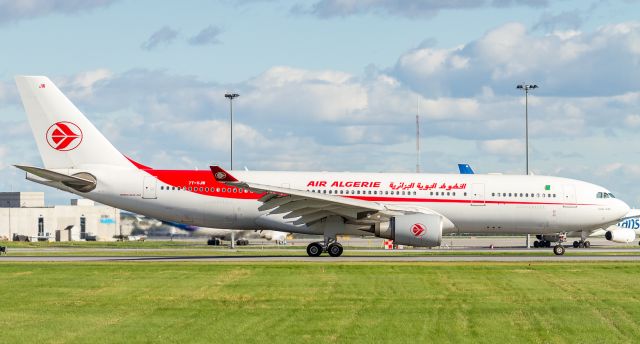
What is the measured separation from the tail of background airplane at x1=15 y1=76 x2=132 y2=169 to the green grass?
1012 centimetres

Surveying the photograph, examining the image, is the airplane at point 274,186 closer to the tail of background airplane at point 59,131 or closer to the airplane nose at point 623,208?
the tail of background airplane at point 59,131

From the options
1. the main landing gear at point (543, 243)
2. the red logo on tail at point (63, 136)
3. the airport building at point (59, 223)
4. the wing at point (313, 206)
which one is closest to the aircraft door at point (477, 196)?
the wing at point (313, 206)

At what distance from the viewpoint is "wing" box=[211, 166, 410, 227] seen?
129ft

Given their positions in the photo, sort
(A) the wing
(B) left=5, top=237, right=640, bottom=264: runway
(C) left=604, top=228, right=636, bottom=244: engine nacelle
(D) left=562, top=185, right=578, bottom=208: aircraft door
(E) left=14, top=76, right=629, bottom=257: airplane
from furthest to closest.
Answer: (C) left=604, top=228, right=636, bottom=244: engine nacelle → (D) left=562, top=185, right=578, bottom=208: aircraft door → (E) left=14, top=76, right=629, bottom=257: airplane → (B) left=5, top=237, right=640, bottom=264: runway → (A) the wing

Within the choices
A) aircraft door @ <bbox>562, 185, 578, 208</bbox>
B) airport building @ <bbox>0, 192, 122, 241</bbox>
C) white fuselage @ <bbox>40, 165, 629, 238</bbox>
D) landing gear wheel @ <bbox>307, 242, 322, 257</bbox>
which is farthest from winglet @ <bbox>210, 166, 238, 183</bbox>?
airport building @ <bbox>0, 192, 122, 241</bbox>

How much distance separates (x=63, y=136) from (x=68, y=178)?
2.24 meters

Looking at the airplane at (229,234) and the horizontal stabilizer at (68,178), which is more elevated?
the horizontal stabilizer at (68,178)

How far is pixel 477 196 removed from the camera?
142 feet

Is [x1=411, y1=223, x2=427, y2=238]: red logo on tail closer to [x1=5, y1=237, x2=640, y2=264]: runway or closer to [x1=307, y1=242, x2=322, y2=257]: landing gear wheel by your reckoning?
[x1=5, y1=237, x2=640, y2=264]: runway

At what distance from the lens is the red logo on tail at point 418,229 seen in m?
39.9

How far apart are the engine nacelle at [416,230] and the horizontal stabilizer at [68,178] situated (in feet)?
45.9

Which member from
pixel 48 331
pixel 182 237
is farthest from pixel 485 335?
pixel 182 237

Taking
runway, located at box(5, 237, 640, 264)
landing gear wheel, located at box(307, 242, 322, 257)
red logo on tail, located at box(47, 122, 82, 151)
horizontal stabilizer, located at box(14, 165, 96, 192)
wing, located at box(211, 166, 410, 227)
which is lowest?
runway, located at box(5, 237, 640, 264)

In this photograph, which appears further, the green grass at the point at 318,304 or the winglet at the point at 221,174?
the winglet at the point at 221,174
